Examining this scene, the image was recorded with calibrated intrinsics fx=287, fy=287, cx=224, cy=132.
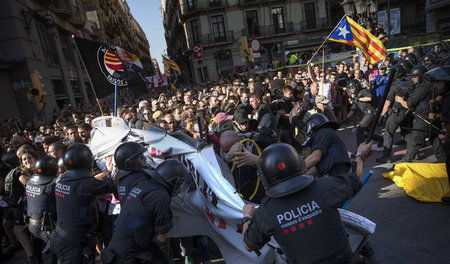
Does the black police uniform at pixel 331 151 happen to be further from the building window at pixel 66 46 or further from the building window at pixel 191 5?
the building window at pixel 191 5

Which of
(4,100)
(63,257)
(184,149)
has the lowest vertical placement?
(63,257)

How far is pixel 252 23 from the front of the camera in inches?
1458

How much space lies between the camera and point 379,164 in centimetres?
620

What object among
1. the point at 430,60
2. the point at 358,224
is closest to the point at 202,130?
the point at 358,224

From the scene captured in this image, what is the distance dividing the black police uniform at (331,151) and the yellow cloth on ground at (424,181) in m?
2.12

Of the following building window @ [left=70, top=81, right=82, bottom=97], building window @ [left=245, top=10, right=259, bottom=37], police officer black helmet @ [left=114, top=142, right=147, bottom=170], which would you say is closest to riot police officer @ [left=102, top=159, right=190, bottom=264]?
police officer black helmet @ [left=114, top=142, right=147, bottom=170]

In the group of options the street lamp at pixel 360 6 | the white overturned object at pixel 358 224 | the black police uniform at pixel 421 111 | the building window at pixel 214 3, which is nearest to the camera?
the white overturned object at pixel 358 224

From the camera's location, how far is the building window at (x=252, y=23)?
36.7 meters

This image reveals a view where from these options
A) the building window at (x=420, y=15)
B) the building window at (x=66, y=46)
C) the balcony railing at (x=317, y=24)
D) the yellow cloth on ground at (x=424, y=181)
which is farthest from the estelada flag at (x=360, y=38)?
the building window at (x=420, y=15)

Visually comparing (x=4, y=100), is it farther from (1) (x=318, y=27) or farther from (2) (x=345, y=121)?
(1) (x=318, y=27)

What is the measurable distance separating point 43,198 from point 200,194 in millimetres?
1943

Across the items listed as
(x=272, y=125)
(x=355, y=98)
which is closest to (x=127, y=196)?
(x=272, y=125)

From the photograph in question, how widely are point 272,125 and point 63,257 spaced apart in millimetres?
3834

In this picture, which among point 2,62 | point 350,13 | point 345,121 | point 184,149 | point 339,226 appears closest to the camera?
point 339,226
